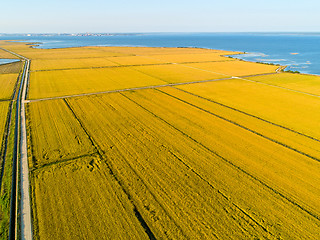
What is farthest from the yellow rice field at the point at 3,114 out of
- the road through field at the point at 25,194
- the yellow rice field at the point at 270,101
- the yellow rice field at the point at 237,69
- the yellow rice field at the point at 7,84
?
the yellow rice field at the point at 237,69

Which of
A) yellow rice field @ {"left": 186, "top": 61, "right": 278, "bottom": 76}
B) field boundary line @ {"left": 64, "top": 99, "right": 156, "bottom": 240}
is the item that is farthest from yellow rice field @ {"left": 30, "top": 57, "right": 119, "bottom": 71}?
field boundary line @ {"left": 64, "top": 99, "right": 156, "bottom": 240}

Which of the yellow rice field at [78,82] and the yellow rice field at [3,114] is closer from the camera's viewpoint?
the yellow rice field at [3,114]

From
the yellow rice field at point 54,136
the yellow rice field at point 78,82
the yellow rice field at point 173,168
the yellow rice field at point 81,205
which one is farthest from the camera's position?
the yellow rice field at point 78,82

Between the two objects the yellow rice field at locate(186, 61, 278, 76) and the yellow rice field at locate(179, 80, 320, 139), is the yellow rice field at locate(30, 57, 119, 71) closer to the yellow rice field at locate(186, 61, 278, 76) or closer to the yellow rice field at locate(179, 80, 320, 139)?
the yellow rice field at locate(186, 61, 278, 76)

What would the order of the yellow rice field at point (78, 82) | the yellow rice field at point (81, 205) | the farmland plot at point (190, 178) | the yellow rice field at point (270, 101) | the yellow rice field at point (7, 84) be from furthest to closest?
the yellow rice field at point (78, 82) < the yellow rice field at point (7, 84) < the yellow rice field at point (270, 101) < the farmland plot at point (190, 178) < the yellow rice field at point (81, 205)

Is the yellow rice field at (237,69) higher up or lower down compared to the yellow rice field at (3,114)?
lower down

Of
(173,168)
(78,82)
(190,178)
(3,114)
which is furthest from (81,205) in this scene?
(78,82)

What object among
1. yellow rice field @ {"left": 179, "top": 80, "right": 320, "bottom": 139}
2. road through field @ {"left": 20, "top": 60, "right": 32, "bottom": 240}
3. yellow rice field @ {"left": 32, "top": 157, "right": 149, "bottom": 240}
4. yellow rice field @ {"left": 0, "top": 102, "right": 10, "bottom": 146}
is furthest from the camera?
yellow rice field @ {"left": 179, "top": 80, "right": 320, "bottom": 139}

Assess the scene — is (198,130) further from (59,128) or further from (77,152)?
(59,128)

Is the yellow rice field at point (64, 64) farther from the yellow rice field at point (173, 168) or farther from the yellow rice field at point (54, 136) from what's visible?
the yellow rice field at point (54, 136)

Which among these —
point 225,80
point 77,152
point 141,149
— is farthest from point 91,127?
point 225,80
